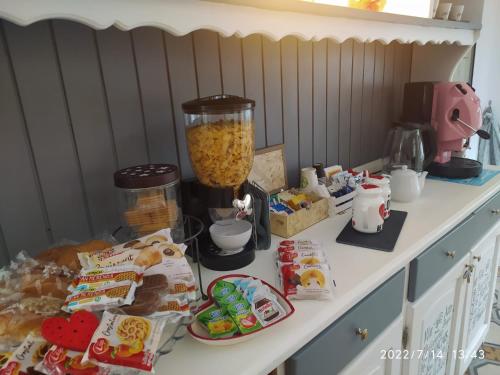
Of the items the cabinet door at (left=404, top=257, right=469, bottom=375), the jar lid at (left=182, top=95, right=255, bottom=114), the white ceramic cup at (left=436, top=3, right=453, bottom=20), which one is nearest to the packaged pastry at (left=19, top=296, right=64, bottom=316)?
the jar lid at (left=182, top=95, right=255, bottom=114)

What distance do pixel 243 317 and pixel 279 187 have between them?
66 cm

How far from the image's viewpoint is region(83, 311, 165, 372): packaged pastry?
0.48m

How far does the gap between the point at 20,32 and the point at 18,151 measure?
23cm

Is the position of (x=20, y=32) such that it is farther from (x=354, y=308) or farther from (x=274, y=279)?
(x=354, y=308)

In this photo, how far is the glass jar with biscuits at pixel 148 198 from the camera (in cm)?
75

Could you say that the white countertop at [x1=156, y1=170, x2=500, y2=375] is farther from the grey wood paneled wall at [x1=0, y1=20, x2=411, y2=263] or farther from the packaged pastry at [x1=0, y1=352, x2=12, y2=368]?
the grey wood paneled wall at [x1=0, y1=20, x2=411, y2=263]

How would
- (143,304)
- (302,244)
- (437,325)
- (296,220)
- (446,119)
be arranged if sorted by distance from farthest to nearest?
(446,119)
(437,325)
(296,220)
(302,244)
(143,304)

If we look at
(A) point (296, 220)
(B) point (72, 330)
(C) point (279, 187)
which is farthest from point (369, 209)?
(B) point (72, 330)

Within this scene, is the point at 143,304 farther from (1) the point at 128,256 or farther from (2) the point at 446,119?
(2) the point at 446,119

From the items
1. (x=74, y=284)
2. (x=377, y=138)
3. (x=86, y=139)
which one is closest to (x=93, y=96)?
(x=86, y=139)

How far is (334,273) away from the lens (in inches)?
32.7

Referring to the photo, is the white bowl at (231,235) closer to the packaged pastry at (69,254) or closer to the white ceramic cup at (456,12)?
the packaged pastry at (69,254)

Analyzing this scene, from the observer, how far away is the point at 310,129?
134 cm

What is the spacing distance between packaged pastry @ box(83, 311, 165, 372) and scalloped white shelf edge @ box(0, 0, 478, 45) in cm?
45
